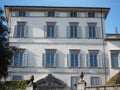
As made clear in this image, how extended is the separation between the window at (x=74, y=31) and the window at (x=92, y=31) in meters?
1.06

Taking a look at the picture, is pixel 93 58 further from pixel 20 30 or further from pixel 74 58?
pixel 20 30

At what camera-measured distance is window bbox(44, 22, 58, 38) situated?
3372 centimetres

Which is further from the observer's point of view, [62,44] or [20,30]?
[20,30]

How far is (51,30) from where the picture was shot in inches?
1336

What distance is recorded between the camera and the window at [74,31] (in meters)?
33.8

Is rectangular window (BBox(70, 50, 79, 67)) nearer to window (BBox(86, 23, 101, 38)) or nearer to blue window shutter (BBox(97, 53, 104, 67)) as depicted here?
blue window shutter (BBox(97, 53, 104, 67))

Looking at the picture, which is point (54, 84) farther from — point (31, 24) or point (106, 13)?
point (106, 13)

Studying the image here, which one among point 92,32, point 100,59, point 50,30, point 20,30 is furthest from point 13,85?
point 92,32

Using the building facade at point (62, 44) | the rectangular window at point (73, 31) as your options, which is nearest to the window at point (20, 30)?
the building facade at point (62, 44)

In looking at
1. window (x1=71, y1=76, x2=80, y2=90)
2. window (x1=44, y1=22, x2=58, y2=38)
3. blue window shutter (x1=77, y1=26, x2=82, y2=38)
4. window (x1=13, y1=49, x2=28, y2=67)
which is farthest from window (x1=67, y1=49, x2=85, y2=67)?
window (x1=13, y1=49, x2=28, y2=67)

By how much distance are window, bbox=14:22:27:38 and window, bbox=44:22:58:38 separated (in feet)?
8.17

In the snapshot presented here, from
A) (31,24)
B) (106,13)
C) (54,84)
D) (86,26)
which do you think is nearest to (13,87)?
Result: (54,84)

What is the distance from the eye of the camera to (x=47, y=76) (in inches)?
1235

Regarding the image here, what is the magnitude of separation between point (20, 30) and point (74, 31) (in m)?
6.39
